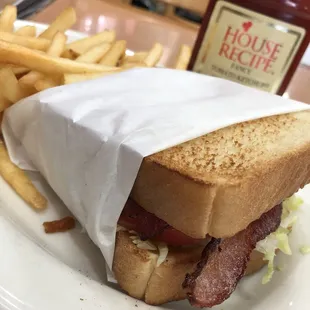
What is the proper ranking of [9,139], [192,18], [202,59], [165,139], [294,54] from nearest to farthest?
[165,139]
[9,139]
[294,54]
[202,59]
[192,18]

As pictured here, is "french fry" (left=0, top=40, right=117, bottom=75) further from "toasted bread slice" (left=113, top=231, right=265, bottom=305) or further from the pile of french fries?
"toasted bread slice" (left=113, top=231, right=265, bottom=305)

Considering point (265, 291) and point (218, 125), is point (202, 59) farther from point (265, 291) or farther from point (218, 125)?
point (265, 291)

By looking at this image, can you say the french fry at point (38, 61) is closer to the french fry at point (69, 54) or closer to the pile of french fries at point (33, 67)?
the pile of french fries at point (33, 67)

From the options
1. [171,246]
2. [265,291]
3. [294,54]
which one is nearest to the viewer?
[171,246]

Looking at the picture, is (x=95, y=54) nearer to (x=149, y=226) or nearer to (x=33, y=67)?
(x=33, y=67)

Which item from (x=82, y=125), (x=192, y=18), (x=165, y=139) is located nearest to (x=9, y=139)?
(x=82, y=125)

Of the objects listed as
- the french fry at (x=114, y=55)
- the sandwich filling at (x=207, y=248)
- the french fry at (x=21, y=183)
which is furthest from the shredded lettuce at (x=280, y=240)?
the french fry at (x=114, y=55)

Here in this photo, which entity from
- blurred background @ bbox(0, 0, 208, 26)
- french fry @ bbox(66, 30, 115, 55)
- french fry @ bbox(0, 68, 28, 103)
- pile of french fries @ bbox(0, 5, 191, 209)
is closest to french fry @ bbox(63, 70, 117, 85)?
pile of french fries @ bbox(0, 5, 191, 209)
